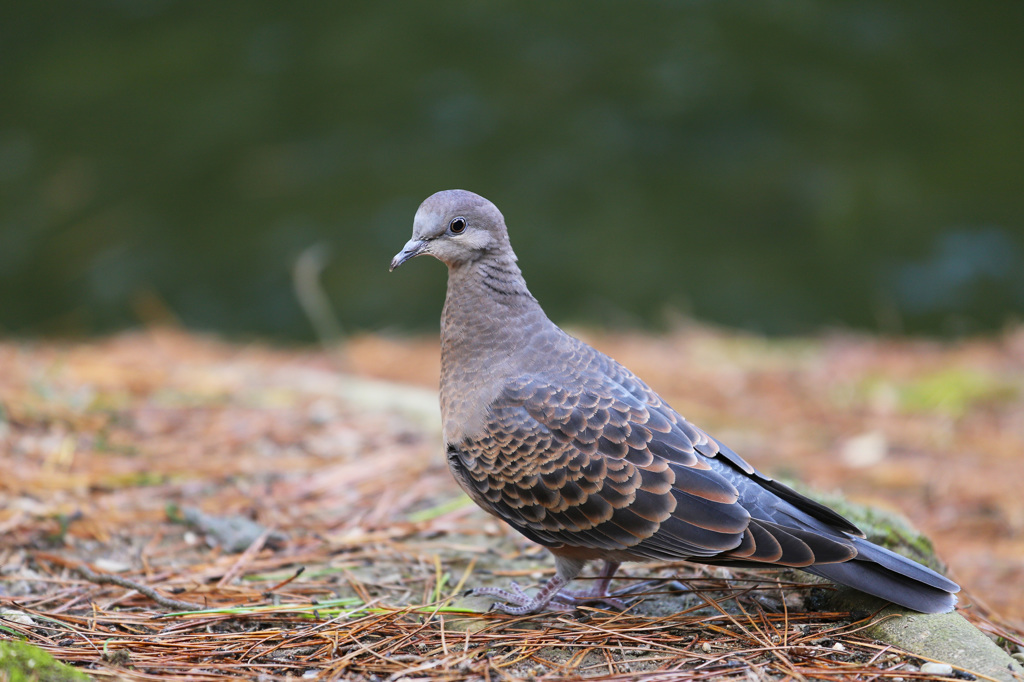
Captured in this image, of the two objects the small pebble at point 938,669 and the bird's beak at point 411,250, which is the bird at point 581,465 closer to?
the bird's beak at point 411,250

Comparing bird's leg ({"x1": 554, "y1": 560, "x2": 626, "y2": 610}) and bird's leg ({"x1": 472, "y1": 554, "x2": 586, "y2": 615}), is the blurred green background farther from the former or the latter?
bird's leg ({"x1": 472, "y1": 554, "x2": 586, "y2": 615})

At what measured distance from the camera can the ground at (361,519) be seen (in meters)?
2.50

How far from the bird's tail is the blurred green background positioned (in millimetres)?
5912

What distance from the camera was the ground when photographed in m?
2.50

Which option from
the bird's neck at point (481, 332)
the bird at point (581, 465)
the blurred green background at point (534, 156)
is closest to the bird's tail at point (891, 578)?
the bird at point (581, 465)

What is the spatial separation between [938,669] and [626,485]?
0.97 meters

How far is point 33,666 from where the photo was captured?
2041 millimetres

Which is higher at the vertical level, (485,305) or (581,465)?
(485,305)

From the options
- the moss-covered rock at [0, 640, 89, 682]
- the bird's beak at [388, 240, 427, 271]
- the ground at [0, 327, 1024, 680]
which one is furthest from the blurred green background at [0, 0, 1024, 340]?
the moss-covered rock at [0, 640, 89, 682]

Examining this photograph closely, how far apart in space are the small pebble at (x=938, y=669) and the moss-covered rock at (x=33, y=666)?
84.7 inches

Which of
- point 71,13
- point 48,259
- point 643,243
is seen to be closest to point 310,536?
point 643,243

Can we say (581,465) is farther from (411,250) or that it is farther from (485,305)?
(411,250)

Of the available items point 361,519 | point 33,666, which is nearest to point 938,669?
point 361,519

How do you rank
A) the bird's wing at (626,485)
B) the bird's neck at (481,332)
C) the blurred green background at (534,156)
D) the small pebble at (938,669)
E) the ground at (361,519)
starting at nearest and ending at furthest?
the small pebble at (938,669) → the ground at (361,519) → the bird's wing at (626,485) → the bird's neck at (481,332) → the blurred green background at (534,156)
